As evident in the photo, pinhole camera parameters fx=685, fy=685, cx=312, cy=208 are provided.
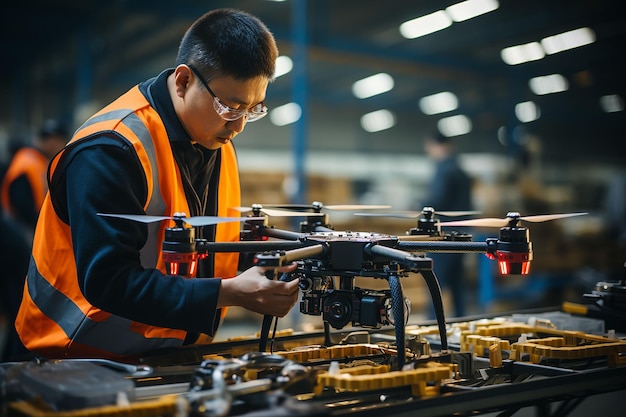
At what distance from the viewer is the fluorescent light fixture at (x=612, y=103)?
13.2m

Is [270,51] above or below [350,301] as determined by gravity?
above

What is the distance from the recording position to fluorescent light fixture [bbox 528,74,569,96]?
12359 mm

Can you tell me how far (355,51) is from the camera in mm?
8227

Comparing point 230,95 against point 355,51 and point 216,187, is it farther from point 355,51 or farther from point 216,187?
point 355,51

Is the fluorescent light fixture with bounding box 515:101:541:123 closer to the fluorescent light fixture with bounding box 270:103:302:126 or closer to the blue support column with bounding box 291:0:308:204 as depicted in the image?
the fluorescent light fixture with bounding box 270:103:302:126

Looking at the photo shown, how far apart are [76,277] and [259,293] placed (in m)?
0.52

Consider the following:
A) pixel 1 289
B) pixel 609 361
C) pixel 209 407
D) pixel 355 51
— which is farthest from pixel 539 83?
pixel 209 407

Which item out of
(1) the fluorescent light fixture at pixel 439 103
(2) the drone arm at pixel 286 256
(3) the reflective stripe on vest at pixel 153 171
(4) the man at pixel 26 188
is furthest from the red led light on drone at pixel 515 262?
(1) the fluorescent light fixture at pixel 439 103

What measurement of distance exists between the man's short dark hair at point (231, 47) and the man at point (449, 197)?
4.60 metres

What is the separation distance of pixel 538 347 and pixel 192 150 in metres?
1.03

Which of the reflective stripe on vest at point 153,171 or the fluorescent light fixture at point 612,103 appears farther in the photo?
the fluorescent light fixture at point 612,103

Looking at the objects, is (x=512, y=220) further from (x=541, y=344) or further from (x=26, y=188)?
(x=26, y=188)

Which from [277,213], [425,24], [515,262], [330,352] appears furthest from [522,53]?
[330,352]

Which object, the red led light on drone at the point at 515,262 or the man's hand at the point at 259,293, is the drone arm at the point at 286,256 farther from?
the red led light on drone at the point at 515,262
